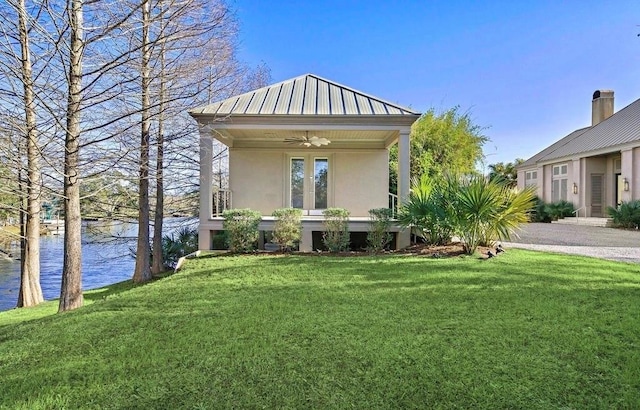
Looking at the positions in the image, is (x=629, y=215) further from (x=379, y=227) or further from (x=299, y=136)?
(x=299, y=136)

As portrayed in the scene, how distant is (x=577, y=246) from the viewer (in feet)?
36.7

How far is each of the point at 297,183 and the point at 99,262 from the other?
9396 millimetres

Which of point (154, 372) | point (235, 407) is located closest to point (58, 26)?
point (154, 372)

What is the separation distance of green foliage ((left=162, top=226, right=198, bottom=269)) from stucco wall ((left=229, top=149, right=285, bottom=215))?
2.63m

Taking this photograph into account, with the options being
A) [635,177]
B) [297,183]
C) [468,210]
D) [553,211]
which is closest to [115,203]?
[297,183]

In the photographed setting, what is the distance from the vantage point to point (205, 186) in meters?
10.5

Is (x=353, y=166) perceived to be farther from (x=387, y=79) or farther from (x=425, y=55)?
(x=387, y=79)

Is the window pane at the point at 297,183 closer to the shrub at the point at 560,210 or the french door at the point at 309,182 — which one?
the french door at the point at 309,182

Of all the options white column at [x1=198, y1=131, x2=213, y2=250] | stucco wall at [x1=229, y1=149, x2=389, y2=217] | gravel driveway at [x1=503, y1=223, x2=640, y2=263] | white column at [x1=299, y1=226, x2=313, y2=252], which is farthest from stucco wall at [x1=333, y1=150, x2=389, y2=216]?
white column at [x1=198, y1=131, x2=213, y2=250]

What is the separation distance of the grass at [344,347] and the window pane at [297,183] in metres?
7.28

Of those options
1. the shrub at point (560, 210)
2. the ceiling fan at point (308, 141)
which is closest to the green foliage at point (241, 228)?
the ceiling fan at point (308, 141)

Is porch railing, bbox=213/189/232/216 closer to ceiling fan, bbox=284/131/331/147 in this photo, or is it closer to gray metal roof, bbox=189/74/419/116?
ceiling fan, bbox=284/131/331/147

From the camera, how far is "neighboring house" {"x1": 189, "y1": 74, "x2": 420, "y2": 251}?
34.6 ft

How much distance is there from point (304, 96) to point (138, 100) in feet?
15.4
